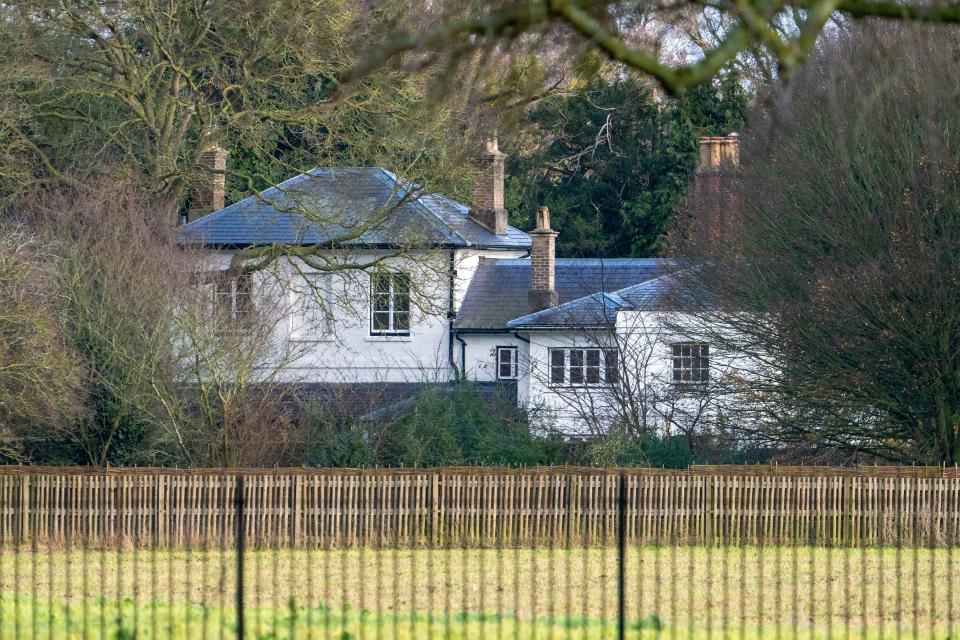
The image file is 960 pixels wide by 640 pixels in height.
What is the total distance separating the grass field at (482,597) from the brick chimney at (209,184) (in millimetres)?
13162

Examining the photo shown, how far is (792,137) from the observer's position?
70.8 ft

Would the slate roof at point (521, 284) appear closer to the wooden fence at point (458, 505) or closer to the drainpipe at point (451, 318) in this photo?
the drainpipe at point (451, 318)

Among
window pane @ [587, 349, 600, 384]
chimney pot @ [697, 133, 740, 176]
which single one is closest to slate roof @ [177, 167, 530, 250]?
window pane @ [587, 349, 600, 384]

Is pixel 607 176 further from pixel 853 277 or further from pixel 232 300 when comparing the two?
pixel 853 277

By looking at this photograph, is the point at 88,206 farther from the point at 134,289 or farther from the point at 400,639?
the point at 400,639

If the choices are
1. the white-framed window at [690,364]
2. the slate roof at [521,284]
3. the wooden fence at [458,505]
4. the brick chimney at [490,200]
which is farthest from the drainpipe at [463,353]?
the wooden fence at [458,505]

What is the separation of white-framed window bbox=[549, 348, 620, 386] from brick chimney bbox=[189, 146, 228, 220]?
9.46 m

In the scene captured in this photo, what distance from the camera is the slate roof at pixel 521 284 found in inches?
1330

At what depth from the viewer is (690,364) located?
28.3 metres

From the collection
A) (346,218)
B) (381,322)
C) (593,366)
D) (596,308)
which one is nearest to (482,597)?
(593,366)

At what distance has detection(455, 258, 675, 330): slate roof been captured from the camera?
33.8m

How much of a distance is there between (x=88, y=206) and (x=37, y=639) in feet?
58.9

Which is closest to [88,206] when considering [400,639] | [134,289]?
[134,289]

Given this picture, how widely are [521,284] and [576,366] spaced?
528 cm
